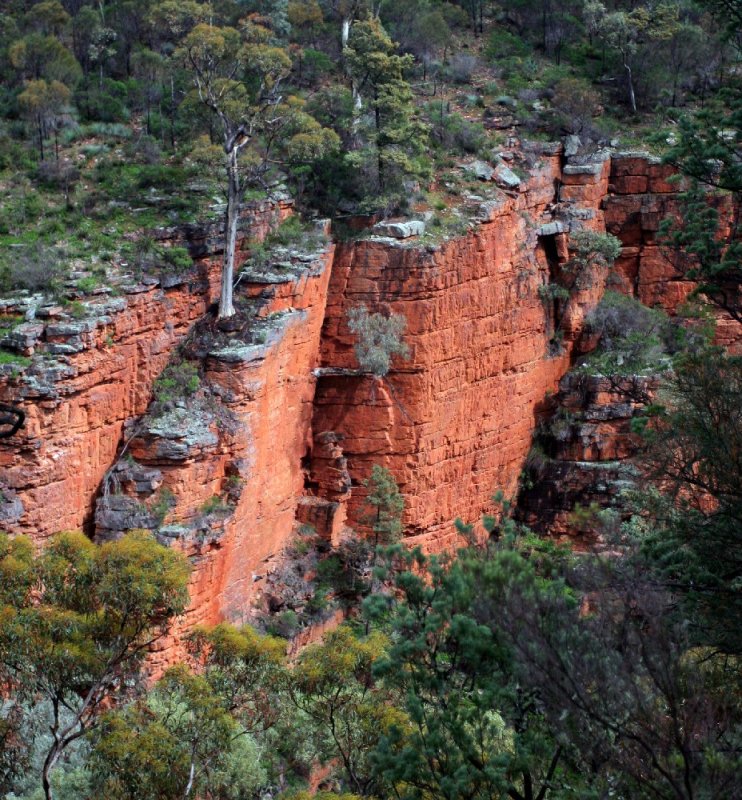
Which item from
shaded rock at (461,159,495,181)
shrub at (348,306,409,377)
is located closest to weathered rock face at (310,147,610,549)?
shrub at (348,306,409,377)

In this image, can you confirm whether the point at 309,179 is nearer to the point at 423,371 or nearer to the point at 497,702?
the point at 423,371

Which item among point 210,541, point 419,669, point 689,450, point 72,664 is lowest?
point 210,541

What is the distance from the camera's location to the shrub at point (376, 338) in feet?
109

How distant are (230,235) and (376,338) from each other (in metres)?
3.71

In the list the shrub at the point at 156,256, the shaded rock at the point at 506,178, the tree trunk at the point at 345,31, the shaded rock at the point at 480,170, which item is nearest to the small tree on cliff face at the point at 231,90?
the shrub at the point at 156,256

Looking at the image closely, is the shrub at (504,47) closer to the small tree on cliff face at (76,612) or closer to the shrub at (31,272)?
the shrub at (31,272)

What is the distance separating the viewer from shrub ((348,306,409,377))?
33219 mm

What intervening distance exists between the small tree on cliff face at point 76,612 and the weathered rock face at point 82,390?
592cm

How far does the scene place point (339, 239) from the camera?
33.8 m

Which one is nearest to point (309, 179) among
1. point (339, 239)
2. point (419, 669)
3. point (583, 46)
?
point (339, 239)

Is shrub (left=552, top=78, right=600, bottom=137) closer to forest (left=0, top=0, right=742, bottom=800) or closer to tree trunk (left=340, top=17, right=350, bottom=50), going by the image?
forest (left=0, top=0, right=742, bottom=800)

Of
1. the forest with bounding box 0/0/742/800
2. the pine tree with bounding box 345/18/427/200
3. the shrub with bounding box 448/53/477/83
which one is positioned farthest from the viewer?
the shrub with bounding box 448/53/477/83

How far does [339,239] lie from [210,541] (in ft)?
22.6

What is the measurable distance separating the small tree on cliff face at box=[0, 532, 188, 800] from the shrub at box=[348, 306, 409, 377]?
11351 millimetres
